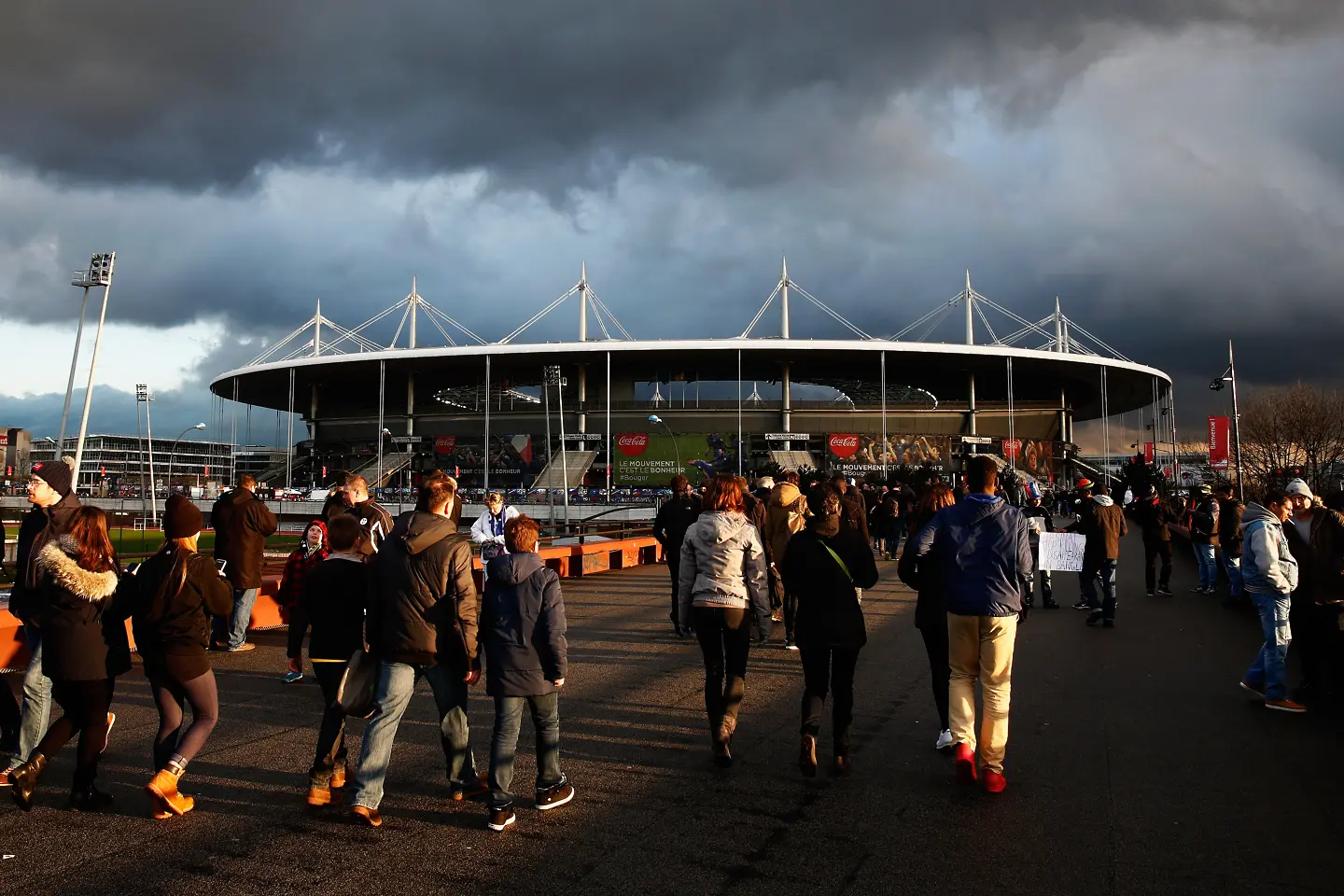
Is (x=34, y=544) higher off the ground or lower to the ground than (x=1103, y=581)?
higher

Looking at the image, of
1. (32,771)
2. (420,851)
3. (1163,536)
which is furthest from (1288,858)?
(1163,536)

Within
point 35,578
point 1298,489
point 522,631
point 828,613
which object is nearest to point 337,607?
point 522,631

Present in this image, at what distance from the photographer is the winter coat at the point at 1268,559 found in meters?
6.89

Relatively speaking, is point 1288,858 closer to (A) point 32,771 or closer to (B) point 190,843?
(B) point 190,843

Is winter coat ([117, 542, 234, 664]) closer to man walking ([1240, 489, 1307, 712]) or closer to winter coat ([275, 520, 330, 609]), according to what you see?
winter coat ([275, 520, 330, 609])

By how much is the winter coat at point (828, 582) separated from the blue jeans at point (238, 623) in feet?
19.1

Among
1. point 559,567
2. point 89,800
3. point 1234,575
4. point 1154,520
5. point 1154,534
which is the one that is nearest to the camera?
point 89,800

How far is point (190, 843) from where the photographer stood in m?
4.24

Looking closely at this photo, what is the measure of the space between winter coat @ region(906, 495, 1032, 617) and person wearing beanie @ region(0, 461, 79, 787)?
471 cm

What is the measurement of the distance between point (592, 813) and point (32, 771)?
2880mm

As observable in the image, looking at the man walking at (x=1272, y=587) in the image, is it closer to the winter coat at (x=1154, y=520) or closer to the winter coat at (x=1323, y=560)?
the winter coat at (x=1323, y=560)

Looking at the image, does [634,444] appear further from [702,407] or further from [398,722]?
[398,722]

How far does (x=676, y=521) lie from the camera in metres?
9.91

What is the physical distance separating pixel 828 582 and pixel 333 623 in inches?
109
